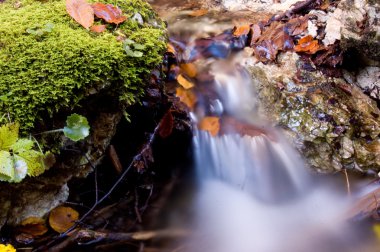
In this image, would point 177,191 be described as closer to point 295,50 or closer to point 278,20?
point 295,50

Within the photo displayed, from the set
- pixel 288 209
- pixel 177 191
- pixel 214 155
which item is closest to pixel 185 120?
pixel 214 155

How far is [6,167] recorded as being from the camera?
1.98 meters

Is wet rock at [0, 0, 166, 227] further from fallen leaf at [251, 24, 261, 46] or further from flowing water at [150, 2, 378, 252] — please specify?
fallen leaf at [251, 24, 261, 46]

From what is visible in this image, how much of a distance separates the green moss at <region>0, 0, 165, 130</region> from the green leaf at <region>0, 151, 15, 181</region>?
0.26 metres

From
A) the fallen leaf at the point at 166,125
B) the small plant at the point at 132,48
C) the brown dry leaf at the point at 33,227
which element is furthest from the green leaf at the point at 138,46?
the brown dry leaf at the point at 33,227

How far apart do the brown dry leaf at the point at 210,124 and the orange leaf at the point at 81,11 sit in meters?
1.53

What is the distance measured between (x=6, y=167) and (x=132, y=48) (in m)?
1.18

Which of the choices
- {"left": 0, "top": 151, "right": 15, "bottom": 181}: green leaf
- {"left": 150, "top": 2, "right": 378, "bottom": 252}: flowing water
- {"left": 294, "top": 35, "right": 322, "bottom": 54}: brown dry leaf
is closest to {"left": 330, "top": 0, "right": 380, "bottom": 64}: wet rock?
{"left": 294, "top": 35, "right": 322, "bottom": 54}: brown dry leaf

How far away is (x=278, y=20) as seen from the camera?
4480mm

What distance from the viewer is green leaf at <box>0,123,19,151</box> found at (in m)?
2.02

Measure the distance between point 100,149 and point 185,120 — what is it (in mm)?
1060

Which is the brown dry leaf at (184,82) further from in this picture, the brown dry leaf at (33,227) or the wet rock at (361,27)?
the brown dry leaf at (33,227)

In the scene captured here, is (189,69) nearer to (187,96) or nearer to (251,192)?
(187,96)

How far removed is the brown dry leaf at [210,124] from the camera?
369 centimetres
